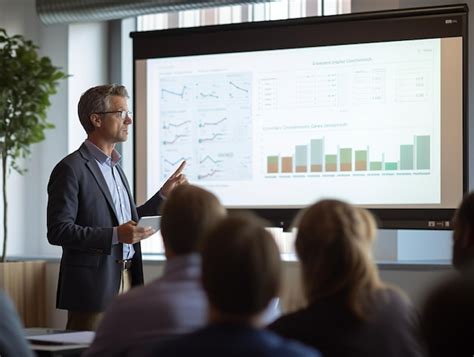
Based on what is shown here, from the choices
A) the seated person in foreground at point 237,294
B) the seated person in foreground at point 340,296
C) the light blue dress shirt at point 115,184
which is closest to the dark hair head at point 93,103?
the light blue dress shirt at point 115,184

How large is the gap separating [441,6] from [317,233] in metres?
3.16

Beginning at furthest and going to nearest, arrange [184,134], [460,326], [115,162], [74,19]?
[74,19] → [184,134] → [115,162] → [460,326]

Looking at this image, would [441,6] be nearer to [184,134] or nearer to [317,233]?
[184,134]

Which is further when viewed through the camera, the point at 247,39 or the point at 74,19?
the point at 74,19

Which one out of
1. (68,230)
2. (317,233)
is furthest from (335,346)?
(68,230)

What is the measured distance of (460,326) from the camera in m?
1.50

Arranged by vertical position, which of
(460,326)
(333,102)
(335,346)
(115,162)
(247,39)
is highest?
(247,39)

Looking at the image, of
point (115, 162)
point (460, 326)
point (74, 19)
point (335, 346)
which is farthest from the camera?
point (74, 19)

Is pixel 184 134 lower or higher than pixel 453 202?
higher

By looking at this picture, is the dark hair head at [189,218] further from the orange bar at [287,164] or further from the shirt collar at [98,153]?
the orange bar at [287,164]

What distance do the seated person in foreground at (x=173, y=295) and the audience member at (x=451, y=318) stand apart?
2.04 ft

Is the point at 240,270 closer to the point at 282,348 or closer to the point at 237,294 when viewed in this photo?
the point at 237,294

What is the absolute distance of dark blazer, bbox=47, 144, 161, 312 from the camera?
3.89 m

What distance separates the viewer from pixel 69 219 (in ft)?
12.9
